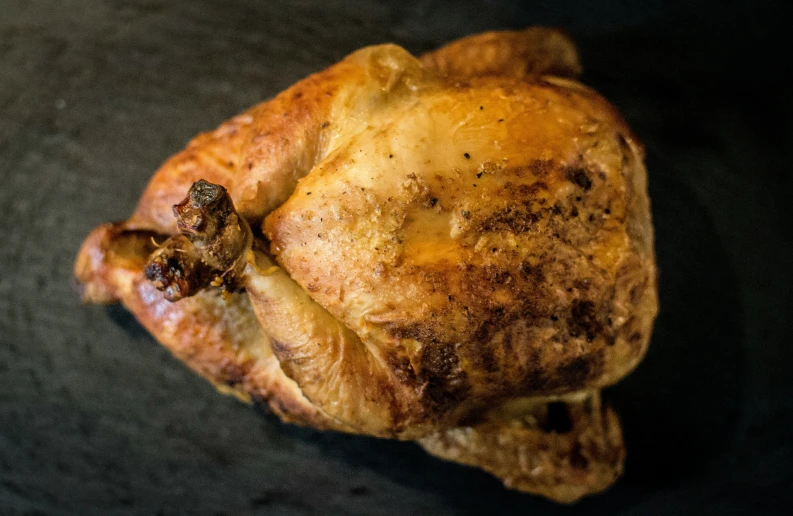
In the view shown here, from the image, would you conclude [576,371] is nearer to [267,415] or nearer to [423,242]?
[423,242]

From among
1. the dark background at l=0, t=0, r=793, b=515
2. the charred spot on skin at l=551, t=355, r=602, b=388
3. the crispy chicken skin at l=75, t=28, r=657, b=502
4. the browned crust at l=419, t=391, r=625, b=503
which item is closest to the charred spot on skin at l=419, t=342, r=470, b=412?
the crispy chicken skin at l=75, t=28, r=657, b=502

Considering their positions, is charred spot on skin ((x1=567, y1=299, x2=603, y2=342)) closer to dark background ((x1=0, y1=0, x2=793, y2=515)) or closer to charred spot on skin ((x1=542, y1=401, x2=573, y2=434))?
charred spot on skin ((x1=542, y1=401, x2=573, y2=434))

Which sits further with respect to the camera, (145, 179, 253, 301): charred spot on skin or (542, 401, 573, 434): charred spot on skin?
(542, 401, 573, 434): charred spot on skin

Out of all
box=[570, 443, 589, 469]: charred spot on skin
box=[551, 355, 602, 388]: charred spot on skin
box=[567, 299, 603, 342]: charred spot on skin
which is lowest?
box=[570, 443, 589, 469]: charred spot on skin

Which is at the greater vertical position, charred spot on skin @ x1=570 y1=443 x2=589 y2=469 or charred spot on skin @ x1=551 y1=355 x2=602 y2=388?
charred spot on skin @ x1=551 y1=355 x2=602 y2=388

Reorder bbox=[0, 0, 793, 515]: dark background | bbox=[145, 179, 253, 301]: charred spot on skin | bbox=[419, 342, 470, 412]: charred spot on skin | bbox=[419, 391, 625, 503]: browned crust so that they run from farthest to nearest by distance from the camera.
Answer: bbox=[0, 0, 793, 515]: dark background, bbox=[419, 391, 625, 503]: browned crust, bbox=[419, 342, 470, 412]: charred spot on skin, bbox=[145, 179, 253, 301]: charred spot on skin

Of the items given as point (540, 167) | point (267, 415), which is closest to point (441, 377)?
point (540, 167)

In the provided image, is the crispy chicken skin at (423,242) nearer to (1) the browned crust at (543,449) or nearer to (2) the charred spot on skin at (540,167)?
(2) the charred spot on skin at (540,167)
